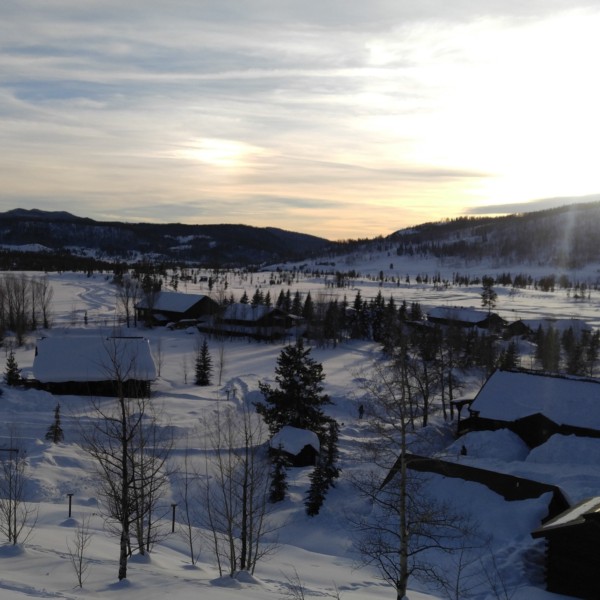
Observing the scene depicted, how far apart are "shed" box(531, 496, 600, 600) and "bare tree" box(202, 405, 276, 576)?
7584mm

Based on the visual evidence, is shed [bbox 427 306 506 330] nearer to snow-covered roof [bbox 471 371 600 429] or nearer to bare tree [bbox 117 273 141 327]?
bare tree [bbox 117 273 141 327]

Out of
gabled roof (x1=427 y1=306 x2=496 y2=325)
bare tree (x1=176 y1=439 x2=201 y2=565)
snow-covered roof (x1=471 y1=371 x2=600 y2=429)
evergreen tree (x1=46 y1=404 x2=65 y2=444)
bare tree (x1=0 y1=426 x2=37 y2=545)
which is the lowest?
bare tree (x1=176 y1=439 x2=201 y2=565)

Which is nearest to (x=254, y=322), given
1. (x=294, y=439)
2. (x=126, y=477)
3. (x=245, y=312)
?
(x=245, y=312)

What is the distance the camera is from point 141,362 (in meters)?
39.0

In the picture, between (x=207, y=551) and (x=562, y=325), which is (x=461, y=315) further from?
(x=207, y=551)

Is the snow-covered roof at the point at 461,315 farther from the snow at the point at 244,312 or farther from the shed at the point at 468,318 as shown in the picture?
the snow at the point at 244,312

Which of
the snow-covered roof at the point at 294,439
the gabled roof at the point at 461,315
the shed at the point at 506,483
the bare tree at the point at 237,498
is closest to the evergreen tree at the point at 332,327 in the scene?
the gabled roof at the point at 461,315

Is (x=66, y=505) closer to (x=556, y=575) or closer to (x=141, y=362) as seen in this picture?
(x=556, y=575)

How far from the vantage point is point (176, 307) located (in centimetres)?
7625

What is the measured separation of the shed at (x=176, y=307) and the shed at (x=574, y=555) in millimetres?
62706

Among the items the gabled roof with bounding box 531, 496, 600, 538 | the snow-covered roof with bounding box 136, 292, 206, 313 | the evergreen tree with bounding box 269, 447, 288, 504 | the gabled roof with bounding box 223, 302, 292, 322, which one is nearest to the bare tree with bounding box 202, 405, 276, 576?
→ the evergreen tree with bounding box 269, 447, 288, 504

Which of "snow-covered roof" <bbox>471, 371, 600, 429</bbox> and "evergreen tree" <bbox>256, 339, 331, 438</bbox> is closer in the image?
"snow-covered roof" <bbox>471, 371, 600, 429</bbox>

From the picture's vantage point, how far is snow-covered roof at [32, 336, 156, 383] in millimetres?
38156

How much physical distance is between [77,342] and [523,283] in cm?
15235
